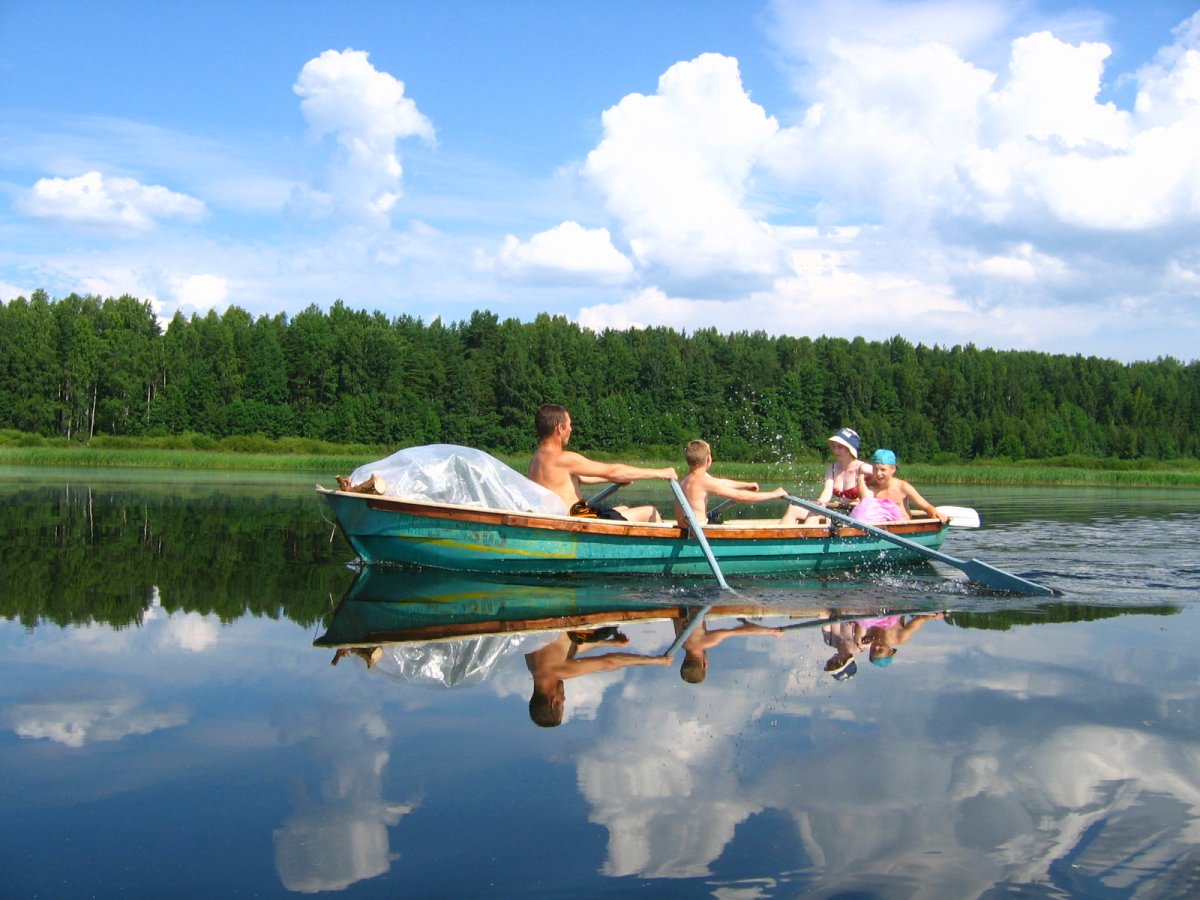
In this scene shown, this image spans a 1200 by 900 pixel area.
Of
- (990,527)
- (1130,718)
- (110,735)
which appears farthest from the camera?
(990,527)

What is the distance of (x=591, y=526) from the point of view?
32.5ft

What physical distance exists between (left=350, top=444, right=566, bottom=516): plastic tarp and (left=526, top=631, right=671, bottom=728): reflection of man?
125 inches

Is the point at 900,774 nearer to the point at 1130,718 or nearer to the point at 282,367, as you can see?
the point at 1130,718

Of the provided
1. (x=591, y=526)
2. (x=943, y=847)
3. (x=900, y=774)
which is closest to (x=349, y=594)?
(x=591, y=526)

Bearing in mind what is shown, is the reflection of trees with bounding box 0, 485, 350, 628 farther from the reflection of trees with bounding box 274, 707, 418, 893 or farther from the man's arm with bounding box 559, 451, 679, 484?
the reflection of trees with bounding box 274, 707, 418, 893

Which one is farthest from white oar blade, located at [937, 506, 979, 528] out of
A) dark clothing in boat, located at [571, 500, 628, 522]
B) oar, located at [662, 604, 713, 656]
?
oar, located at [662, 604, 713, 656]

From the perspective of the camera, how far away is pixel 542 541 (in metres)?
9.93

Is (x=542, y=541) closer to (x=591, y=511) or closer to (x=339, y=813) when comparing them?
(x=591, y=511)

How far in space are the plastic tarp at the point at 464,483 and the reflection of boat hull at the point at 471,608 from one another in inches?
28.0

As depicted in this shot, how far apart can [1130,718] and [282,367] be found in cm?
6435

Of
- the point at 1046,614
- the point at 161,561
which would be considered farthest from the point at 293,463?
the point at 1046,614

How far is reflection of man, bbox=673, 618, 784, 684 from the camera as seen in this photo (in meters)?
6.10

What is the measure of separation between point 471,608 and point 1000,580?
5005 millimetres

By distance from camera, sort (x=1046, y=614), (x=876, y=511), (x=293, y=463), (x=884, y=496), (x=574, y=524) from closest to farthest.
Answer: (x=1046, y=614), (x=574, y=524), (x=876, y=511), (x=884, y=496), (x=293, y=463)
